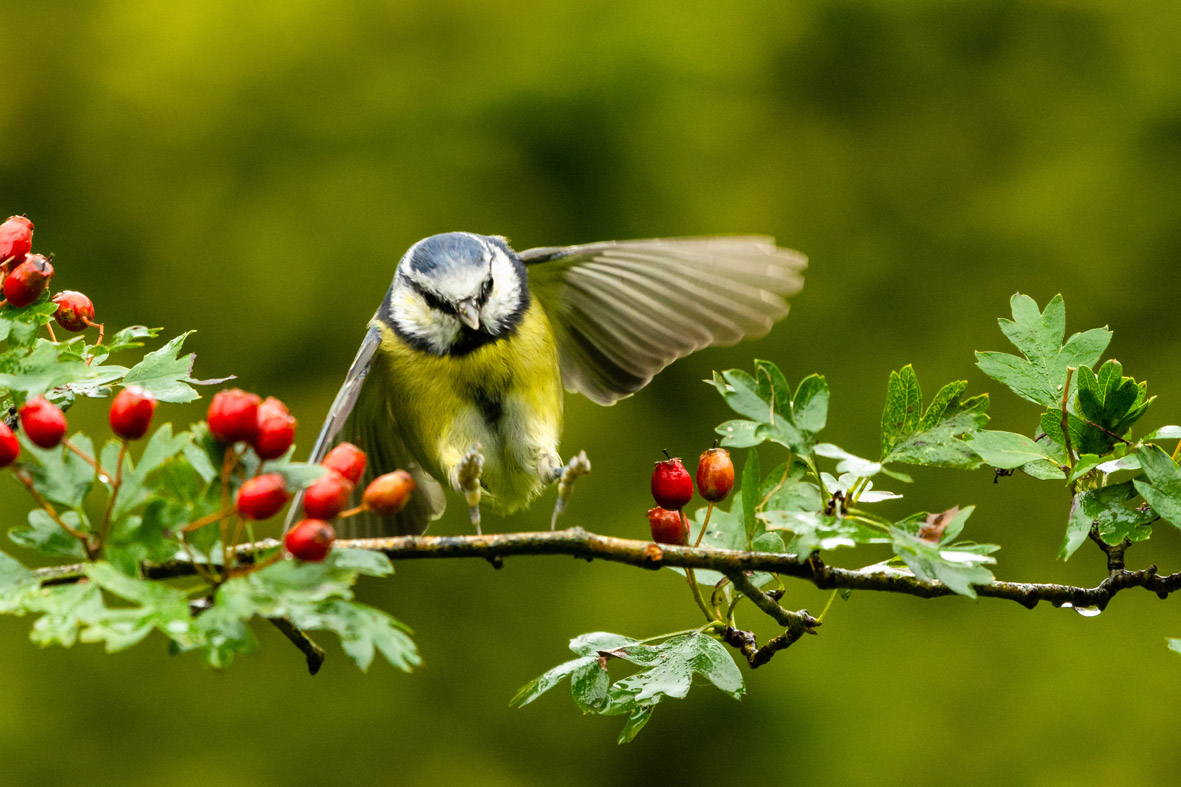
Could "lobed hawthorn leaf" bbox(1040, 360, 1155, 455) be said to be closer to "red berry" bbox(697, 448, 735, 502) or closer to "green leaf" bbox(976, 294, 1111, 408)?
"green leaf" bbox(976, 294, 1111, 408)

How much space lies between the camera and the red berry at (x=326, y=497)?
821 mm

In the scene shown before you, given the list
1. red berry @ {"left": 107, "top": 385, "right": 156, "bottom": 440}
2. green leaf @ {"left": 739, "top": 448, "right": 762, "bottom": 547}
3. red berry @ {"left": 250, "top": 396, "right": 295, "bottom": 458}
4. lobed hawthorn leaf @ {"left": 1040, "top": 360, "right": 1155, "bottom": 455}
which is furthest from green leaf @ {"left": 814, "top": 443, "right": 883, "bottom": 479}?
red berry @ {"left": 107, "top": 385, "right": 156, "bottom": 440}

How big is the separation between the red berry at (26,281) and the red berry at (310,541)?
16.9 inches

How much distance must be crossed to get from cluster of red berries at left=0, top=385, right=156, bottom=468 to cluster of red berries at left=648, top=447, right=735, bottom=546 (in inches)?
19.1

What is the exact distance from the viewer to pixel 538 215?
115 inches

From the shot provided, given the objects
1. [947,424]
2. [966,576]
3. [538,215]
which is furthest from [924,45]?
[966,576]

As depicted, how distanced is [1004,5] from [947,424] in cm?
229

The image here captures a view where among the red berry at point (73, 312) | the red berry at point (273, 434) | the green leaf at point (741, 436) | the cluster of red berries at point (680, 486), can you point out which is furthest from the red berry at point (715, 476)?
the red berry at point (73, 312)

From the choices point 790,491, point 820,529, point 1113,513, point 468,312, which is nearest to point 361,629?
point 820,529

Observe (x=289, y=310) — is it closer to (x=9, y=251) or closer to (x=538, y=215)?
(x=538, y=215)

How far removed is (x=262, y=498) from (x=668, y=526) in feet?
1.55

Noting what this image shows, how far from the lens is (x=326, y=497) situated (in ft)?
2.70

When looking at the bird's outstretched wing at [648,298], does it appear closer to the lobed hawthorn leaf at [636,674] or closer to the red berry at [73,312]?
the lobed hawthorn leaf at [636,674]

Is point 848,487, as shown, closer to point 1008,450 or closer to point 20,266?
point 1008,450
